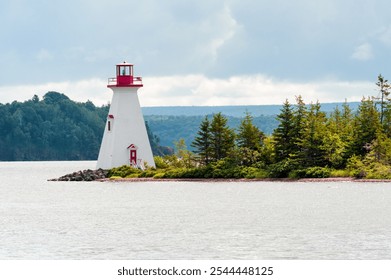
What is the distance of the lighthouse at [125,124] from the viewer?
3295 inches

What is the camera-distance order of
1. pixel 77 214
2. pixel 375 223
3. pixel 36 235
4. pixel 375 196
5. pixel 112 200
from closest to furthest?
pixel 36 235 → pixel 375 223 → pixel 77 214 → pixel 375 196 → pixel 112 200

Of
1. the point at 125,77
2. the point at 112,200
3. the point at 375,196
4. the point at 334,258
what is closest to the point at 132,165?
the point at 125,77

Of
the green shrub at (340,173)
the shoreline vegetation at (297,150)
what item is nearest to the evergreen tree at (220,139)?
the shoreline vegetation at (297,150)

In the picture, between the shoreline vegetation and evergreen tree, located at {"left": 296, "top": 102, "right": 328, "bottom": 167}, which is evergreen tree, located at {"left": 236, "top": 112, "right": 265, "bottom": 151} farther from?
evergreen tree, located at {"left": 296, "top": 102, "right": 328, "bottom": 167}

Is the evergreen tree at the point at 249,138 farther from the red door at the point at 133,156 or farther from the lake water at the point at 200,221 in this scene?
the red door at the point at 133,156

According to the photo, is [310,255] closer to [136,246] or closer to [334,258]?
[334,258]

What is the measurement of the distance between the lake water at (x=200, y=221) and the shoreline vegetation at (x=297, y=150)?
1322mm

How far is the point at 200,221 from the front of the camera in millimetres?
51188

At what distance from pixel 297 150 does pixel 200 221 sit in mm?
29895

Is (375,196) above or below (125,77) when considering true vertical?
below

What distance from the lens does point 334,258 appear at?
35594mm

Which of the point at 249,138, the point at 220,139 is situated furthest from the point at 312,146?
the point at 220,139

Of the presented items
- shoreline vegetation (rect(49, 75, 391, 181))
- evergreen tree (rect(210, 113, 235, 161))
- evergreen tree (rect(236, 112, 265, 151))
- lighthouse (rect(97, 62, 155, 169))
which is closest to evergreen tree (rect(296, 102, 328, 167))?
shoreline vegetation (rect(49, 75, 391, 181))

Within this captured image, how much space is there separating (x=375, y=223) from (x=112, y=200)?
25.3 metres
